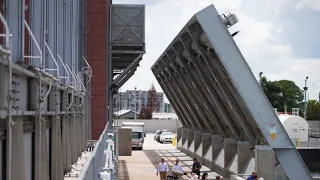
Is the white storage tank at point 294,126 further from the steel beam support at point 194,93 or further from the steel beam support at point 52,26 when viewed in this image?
the steel beam support at point 52,26

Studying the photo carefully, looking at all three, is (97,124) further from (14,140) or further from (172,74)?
(14,140)

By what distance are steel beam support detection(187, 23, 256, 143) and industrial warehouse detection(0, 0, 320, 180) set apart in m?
0.04

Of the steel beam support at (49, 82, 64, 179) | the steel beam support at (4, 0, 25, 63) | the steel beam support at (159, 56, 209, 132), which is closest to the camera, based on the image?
the steel beam support at (4, 0, 25, 63)

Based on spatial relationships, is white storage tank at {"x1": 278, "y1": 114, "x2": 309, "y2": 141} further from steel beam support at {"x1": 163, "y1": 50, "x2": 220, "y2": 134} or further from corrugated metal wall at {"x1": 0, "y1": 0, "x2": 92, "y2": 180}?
corrugated metal wall at {"x1": 0, "y1": 0, "x2": 92, "y2": 180}

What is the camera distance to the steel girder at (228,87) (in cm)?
1669

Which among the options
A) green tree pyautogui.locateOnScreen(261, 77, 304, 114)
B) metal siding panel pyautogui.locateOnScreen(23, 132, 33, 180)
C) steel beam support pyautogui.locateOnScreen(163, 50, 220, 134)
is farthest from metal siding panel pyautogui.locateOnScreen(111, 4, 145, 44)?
green tree pyautogui.locateOnScreen(261, 77, 304, 114)

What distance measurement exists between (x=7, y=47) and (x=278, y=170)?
14.7m

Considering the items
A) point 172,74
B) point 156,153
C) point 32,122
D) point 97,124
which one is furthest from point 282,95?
point 32,122

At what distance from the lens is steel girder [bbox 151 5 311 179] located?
54.7 feet

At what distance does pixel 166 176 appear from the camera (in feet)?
67.4

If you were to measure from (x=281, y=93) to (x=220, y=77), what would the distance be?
282 feet

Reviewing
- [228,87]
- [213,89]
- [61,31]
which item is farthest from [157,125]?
[61,31]

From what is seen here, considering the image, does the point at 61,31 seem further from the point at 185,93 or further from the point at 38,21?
the point at 185,93

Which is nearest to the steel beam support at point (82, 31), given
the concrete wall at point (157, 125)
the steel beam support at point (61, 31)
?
the steel beam support at point (61, 31)
